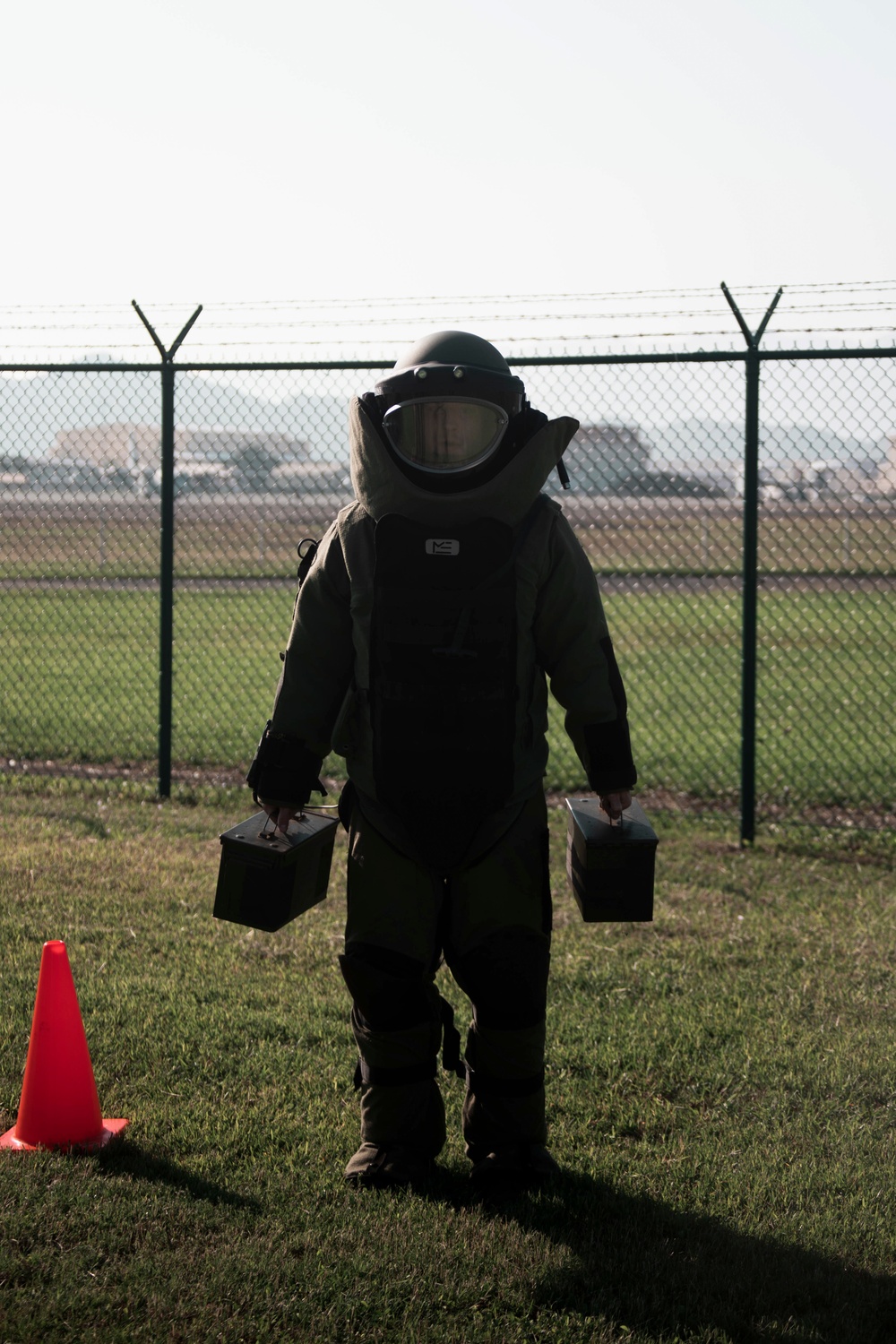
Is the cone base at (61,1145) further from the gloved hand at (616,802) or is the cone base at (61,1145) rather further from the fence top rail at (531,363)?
the fence top rail at (531,363)

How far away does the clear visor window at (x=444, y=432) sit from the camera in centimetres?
290

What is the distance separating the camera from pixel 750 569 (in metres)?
6.03

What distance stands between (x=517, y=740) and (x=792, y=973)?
2.08 metres

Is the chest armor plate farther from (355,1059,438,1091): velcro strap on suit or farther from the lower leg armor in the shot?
(355,1059,438,1091): velcro strap on suit

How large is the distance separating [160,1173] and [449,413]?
6.37 ft

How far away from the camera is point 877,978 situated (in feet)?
14.7

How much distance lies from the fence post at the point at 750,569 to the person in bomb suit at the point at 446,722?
3009mm

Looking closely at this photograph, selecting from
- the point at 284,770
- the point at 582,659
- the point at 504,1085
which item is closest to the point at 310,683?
the point at 284,770

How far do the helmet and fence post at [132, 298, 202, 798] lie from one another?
12.6ft

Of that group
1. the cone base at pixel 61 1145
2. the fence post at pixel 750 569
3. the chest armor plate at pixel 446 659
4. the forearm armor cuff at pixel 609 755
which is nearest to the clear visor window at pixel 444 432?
the chest armor plate at pixel 446 659

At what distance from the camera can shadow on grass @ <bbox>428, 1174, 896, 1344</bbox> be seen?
252cm

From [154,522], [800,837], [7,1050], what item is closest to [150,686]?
[800,837]

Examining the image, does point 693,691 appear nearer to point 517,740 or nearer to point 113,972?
point 113,972

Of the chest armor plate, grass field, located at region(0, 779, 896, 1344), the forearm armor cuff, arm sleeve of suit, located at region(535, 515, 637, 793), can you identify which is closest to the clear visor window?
the chest armor plate
